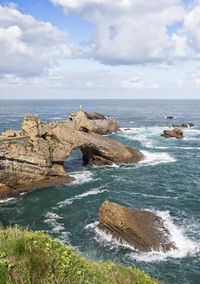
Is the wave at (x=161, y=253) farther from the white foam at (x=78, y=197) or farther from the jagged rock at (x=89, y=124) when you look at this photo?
the jagged rock at (x=89, y=124)

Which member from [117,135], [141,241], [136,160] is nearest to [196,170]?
[136,160]

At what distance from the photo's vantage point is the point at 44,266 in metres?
7.29

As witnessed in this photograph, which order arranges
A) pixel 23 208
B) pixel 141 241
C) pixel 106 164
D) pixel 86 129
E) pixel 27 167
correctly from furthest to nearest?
1. pixel 86 129
2. pixel 106 164
3. pixel 27 167
4. pixel 23 208
5. pixel 141 241

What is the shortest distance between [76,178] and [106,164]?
7.57m

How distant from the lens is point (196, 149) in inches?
1902

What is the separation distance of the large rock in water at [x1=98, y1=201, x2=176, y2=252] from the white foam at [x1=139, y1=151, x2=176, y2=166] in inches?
776

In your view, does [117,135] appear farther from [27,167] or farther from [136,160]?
[27,167]

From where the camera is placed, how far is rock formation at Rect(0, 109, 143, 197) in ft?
88.4

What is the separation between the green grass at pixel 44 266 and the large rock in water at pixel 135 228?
8.76m

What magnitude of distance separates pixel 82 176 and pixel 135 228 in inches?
645

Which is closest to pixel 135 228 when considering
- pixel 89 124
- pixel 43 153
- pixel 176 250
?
pixel 176 250

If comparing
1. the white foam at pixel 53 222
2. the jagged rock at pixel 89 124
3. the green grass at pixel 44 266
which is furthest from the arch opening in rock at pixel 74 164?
the green grass at pixel 44 266

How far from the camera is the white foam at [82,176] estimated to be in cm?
3116

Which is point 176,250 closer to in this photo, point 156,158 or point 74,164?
point 74,164
